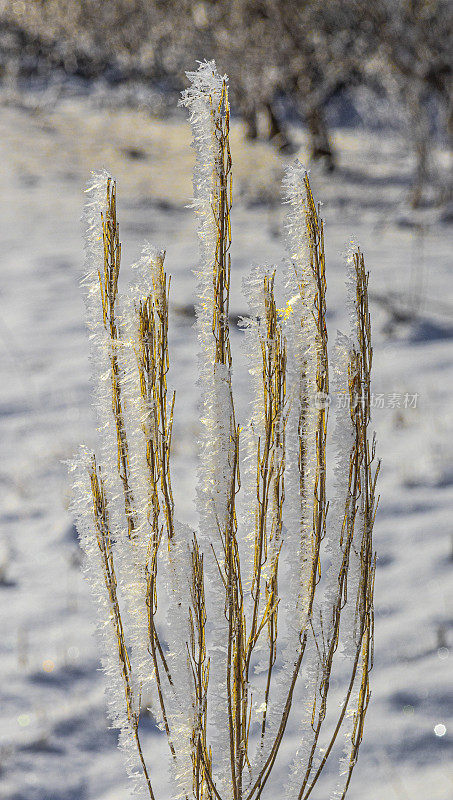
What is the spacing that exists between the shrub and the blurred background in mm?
643

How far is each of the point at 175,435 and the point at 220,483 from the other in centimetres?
366

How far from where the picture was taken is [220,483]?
1.43 m

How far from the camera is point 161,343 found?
138 cm

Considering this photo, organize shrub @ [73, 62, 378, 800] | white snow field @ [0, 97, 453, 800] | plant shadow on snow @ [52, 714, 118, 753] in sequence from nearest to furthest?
shrub @ [73, 62, 378, 800] < white snow field @ [0, 97, 453, 800] < plant shadow on snow @ [52, 714, 118, 753]

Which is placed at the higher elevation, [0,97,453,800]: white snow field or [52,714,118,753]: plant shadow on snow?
[0,97,453,800]: white snow field

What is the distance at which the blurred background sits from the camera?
284cm

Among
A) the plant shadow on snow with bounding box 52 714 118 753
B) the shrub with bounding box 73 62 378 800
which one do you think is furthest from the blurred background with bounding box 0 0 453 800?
the shrub with bounding box 73 62 378 800

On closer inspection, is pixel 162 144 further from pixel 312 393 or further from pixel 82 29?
pixel 312 393

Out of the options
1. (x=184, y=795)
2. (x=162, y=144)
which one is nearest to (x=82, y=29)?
(x=162, y=144)

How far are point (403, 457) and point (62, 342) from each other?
304 centimetres

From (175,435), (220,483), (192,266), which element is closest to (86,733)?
(220,483)

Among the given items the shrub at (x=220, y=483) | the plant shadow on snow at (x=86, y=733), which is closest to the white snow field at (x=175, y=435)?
the plant shadow on snow at (x=86, y=733)

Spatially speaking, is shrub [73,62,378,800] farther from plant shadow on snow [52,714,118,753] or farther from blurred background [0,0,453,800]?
plant shadow on snow [52,714,118,753]

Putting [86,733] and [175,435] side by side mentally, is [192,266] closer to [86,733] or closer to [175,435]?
[175,435]
